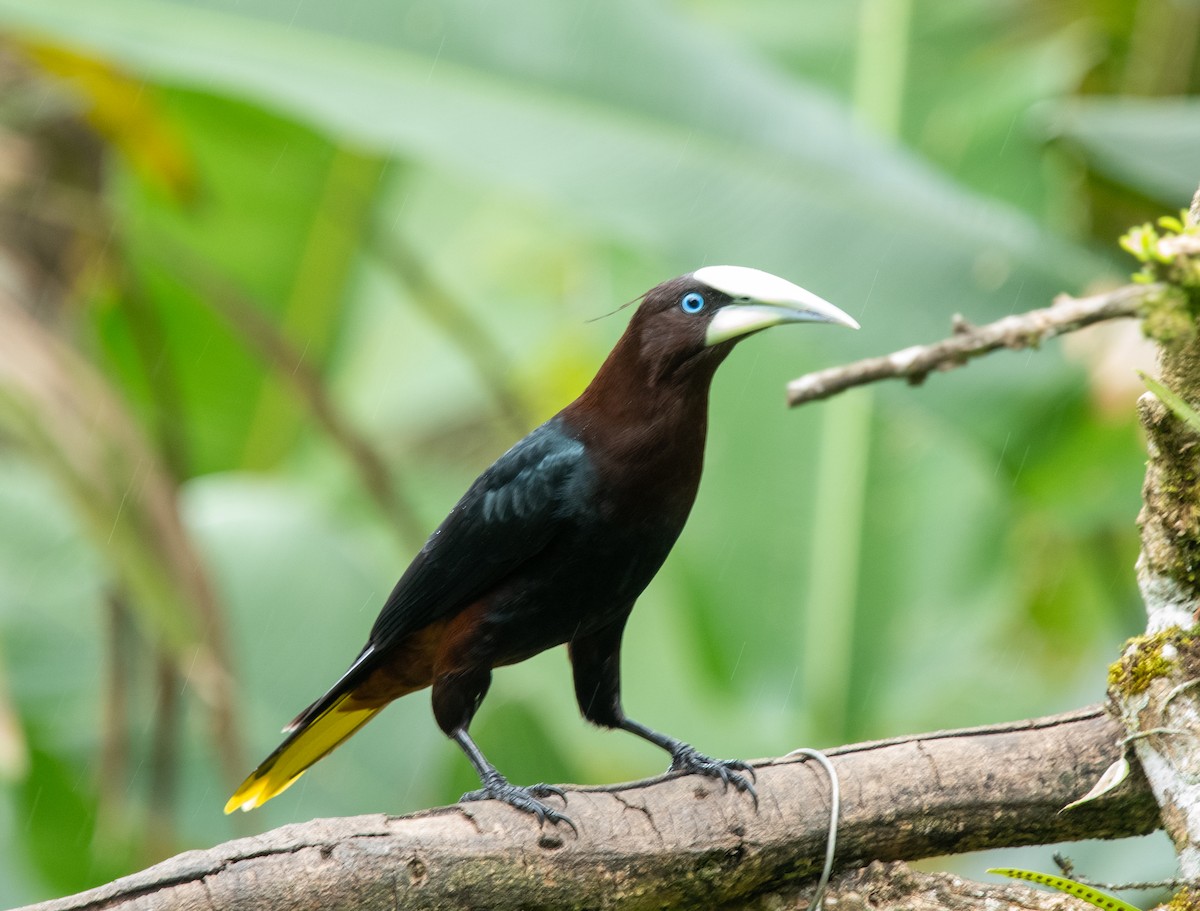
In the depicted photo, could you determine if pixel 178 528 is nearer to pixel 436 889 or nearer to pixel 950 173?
pixel 436 889

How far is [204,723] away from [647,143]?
2439 millimetres

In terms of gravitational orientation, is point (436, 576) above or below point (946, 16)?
below

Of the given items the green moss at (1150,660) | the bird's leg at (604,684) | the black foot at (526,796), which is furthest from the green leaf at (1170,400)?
the bird's leg at (604,684)

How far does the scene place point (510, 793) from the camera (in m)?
2.17

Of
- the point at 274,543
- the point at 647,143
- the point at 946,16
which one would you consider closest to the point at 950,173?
the point at 946,16

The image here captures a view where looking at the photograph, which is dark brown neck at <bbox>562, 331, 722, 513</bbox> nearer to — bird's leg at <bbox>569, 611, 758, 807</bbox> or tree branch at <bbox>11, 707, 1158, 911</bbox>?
bird's leg at <bbox>569, 611, 758, 807</bbox>

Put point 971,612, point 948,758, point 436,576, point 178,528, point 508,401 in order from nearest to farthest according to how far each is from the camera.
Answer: point 948,758, point 436,576, point 178,528, point 508,401, point 971,612

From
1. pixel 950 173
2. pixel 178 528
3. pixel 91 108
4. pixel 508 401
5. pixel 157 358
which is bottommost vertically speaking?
pixel 178 528

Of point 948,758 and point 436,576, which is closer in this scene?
point 948,758

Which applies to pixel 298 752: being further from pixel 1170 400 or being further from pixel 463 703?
pixel 1170 400

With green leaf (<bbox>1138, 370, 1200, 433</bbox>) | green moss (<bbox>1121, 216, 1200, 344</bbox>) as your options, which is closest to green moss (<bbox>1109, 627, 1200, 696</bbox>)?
green leaf (<bbox>1138, 370, 1200, 433</bbox>)

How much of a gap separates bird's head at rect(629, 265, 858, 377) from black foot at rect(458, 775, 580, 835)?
703 millimetres

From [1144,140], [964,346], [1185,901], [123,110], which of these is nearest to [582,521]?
[964,346]

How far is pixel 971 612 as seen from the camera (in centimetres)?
487
